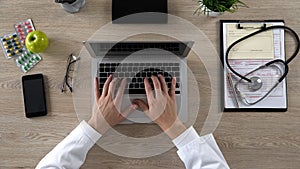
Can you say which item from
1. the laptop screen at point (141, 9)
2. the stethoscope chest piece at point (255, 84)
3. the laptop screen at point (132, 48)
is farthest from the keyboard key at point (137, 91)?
the stethoscope chest piece at point (255, 84)

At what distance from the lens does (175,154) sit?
1275 millimetres

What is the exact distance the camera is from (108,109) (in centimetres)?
124

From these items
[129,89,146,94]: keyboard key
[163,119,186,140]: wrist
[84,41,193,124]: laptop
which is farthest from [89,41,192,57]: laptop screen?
[163,119,186,140]: wrist

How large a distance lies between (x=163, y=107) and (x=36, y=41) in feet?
1.46

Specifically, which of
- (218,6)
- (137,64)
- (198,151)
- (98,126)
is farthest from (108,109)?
(218,6)

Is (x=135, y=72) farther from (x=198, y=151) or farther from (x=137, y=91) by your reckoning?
(x=198, y=151)

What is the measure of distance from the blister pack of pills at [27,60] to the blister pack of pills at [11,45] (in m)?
0.02

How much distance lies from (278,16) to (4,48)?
90cm

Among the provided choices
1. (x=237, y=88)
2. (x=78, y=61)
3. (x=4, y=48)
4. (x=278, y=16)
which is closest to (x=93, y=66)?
(x=78, y=61)

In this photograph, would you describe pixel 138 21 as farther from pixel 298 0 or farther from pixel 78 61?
pixel 298 0

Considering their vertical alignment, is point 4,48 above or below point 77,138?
above

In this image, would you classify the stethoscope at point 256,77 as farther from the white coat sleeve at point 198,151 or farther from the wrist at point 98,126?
the wrist at point 98,126

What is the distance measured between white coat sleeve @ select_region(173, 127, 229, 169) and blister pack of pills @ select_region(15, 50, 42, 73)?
0.51 m

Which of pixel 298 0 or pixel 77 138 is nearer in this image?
pixel 77 138
